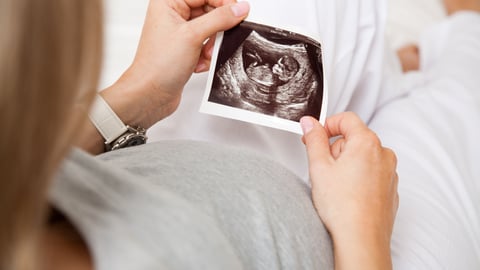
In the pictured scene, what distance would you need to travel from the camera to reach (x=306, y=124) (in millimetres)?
808

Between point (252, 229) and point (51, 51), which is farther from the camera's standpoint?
point (252, 229)

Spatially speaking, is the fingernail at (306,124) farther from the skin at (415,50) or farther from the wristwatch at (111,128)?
the skin at (415,50)

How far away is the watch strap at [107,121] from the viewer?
848mm

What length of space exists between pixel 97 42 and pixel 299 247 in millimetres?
340

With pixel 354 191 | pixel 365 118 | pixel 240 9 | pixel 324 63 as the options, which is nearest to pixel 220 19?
A: pixel 240 9

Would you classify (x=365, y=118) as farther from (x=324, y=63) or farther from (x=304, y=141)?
(x=304, y=141)

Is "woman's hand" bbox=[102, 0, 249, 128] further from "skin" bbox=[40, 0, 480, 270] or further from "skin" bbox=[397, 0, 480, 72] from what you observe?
"skin" bbox=[397, 0, 480, 72]

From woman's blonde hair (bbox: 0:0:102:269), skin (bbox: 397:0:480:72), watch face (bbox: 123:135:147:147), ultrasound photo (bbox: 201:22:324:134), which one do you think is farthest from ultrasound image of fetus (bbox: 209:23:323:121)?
skin (bbox: 397:0:480:72)

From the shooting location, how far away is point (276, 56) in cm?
87

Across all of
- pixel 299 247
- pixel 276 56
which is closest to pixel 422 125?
pixel 276 56

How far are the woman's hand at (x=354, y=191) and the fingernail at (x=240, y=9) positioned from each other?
0.20m

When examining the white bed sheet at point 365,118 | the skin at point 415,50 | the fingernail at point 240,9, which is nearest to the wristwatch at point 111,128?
the white bed sheet at point 365,118

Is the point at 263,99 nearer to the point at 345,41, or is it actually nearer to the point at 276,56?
the point at 276,56

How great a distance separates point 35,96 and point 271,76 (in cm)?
55
